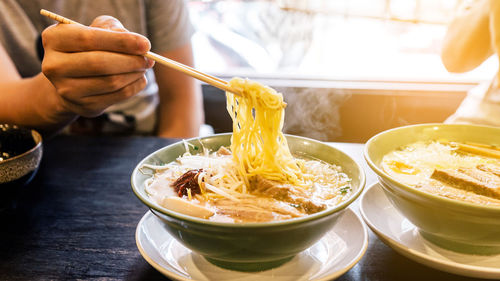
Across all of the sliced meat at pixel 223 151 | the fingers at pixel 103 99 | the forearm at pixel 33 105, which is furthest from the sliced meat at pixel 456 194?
the forearm at pixel 33 105

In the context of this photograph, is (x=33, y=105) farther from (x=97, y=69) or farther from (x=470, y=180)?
(x=470, y=180)

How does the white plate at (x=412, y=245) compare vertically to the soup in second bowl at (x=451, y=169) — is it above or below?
below

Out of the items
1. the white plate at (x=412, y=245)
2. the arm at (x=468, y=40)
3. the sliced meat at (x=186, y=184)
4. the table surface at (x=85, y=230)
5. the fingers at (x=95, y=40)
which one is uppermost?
the fingers at (x=95, y=40)

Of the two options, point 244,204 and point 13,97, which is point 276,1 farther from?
point 244,204

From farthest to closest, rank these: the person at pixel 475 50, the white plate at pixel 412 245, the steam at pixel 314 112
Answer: the steam at pixel 314 112 → the person at pixel 475 50 → the white plate at pixel 412 245

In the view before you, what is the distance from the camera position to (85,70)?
54.6 inches

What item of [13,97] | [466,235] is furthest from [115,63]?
[466,235]

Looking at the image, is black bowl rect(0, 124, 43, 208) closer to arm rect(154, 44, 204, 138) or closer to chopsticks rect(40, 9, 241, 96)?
chopsticks rect(40, 9, 241, 96)

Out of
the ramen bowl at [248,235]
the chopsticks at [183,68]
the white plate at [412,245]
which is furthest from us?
the chopsticks at [183,68]

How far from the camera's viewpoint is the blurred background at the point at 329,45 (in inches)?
133

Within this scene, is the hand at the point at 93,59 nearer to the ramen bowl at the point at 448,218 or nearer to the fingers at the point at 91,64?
the fingers at the point at 91,64

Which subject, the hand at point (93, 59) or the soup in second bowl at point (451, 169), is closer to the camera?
the soup in second bowl at point (451, 169)

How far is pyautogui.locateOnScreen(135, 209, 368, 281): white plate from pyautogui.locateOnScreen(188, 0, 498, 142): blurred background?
2211mm

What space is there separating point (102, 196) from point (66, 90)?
488 millimetres
